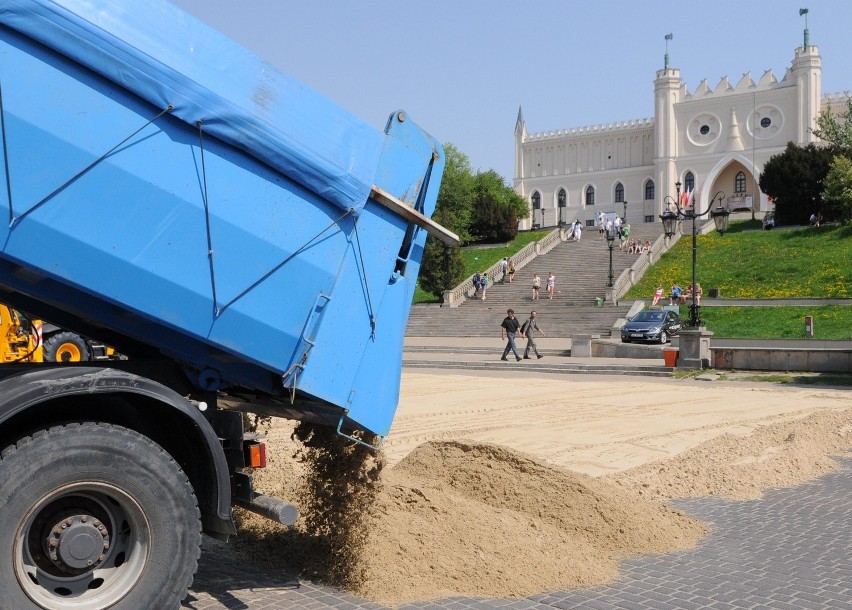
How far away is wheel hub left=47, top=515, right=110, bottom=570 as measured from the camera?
4277 millimetres

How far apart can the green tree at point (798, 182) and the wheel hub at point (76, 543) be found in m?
65.3

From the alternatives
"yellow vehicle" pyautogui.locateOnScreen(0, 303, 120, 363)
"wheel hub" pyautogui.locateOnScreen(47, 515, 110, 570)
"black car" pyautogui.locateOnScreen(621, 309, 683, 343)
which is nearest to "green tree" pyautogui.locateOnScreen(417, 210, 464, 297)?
"black car" pyautogui.locateOnScreen(621, 309, 683, 343)

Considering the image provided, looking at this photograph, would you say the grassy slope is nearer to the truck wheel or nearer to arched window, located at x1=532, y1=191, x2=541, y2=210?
the truck wheel

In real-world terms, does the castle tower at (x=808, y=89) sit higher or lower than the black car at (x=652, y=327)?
higher

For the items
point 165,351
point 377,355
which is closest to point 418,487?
point 377,355

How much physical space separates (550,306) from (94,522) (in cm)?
4379

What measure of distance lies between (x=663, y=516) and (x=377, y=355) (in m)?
3.52

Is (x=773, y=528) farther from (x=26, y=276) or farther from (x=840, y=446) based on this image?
(x=26, y=276)

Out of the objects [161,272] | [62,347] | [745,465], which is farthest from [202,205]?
[62,347]

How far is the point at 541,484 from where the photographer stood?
768cm

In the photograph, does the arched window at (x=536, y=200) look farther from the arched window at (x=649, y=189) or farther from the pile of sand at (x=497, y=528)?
the pile of sand at (x=497, y=528)

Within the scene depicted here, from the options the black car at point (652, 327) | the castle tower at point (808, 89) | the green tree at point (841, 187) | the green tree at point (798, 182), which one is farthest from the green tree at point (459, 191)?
the black car at point (652, 327)

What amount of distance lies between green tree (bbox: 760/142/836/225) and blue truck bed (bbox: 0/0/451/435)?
6389 cm

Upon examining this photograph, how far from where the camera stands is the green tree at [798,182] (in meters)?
63.9
